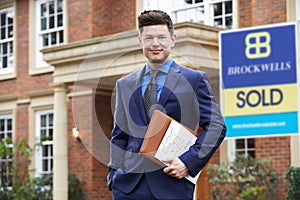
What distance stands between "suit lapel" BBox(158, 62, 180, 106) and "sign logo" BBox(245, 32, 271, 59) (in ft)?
30.4

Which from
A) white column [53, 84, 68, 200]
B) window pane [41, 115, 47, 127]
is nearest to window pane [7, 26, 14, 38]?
window pane [41, 115, 47, 127]

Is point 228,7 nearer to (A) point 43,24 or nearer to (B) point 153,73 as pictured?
(A) point 43,24

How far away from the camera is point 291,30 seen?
1260cm

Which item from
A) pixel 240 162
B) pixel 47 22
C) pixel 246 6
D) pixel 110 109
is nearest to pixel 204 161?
pixel 110 109

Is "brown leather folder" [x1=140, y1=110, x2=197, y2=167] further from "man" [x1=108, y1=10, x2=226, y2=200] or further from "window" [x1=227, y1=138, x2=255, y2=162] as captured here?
"window" [x1=227, y1=138, x2=255, y2=162]

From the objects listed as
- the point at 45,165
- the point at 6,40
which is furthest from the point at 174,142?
the point at 6,40

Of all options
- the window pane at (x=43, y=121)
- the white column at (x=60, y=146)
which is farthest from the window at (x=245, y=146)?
the window pane at (x=43, y=121)

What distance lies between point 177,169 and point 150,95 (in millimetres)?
391

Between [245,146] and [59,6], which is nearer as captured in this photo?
[245,146]

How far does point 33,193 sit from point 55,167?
5.20 ft

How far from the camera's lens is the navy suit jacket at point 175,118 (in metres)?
3.57

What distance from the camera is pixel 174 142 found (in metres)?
3.55

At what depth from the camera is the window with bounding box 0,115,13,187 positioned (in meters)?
18.5

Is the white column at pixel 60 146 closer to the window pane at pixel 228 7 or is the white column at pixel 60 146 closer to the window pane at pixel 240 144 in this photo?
the window pane at pixel 240 144
